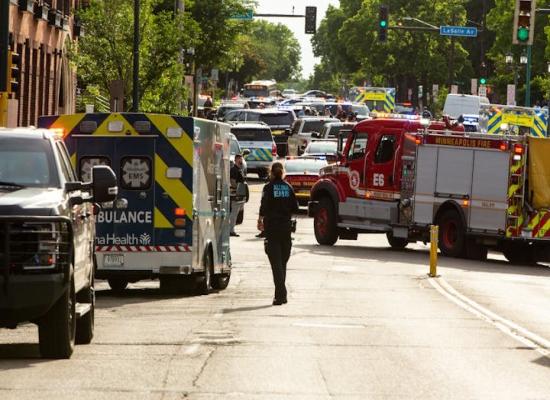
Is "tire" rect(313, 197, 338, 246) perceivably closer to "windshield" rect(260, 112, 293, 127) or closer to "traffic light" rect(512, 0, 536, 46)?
"traffic light" rect(512, 0, 536, 46)

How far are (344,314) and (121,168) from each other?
393cm

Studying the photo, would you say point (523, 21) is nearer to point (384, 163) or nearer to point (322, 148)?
point (384, 163)

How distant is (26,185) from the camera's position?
1417 cm

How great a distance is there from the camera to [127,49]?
167 feet

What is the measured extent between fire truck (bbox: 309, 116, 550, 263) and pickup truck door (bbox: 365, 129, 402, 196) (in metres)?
0.02

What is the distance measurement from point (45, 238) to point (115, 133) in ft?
28.1

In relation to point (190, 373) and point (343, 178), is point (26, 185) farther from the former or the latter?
point (343, 178)

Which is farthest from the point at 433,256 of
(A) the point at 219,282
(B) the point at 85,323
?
(B) the point at 85,323

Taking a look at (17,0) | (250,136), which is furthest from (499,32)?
(17,0)

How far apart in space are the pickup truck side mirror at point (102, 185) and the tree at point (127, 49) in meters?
36.3

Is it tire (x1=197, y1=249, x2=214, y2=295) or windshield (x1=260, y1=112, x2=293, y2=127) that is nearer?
tire (x1=197, y1=249, x2=214, y2=295)

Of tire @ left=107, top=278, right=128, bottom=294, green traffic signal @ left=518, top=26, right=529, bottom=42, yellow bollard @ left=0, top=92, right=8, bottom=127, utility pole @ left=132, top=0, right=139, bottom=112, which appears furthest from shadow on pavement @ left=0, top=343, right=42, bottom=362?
utility pole @ left=132, top=0, right=139, bottom=112

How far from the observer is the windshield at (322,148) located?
53062 millimetres

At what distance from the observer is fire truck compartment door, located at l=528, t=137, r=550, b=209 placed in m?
32.9
